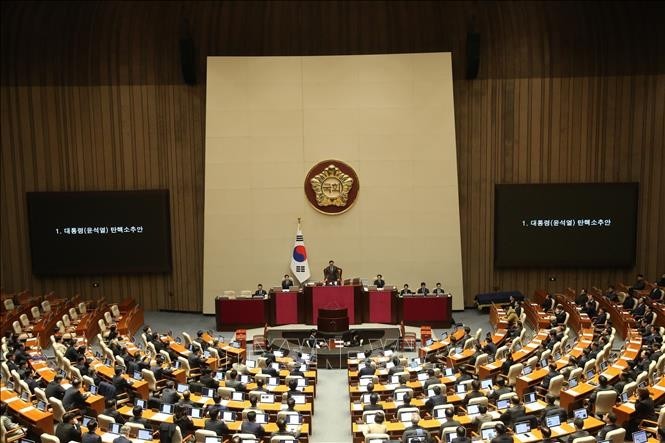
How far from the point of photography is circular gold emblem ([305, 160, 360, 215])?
66.9 feet

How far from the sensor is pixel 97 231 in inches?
816

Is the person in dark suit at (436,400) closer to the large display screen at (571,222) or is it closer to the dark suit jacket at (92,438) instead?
the dark suit jacket at (92,438)

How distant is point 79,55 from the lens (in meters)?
20.7

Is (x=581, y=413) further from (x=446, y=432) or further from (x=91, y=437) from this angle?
(x=91, y=437)

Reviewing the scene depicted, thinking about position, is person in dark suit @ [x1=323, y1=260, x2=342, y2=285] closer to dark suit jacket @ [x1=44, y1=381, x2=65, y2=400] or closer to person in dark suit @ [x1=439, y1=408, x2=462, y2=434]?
dark suit jacket @ [x1=44, y1=381, x2=65, y2=400]

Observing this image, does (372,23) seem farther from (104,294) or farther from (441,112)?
(104,294)

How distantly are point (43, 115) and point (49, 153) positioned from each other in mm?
1249

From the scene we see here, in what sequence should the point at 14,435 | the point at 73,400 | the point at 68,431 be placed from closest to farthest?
1. the point at 68,431
2. the point at 14,435
3. the point at 73,400

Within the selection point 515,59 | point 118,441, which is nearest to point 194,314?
point 118,441

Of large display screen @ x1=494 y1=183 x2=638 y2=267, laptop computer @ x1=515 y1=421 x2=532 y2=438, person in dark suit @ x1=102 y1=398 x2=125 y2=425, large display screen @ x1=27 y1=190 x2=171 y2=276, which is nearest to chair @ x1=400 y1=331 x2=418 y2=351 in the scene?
large display screen @ x1=494 y1=183 x2=638 y2=267

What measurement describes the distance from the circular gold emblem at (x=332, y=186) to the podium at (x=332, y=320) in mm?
4344

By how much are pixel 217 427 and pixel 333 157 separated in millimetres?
11797

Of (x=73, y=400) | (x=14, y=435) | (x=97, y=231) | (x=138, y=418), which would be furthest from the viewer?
(x=97, y=231)

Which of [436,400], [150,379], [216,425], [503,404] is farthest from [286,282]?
[503,404]
